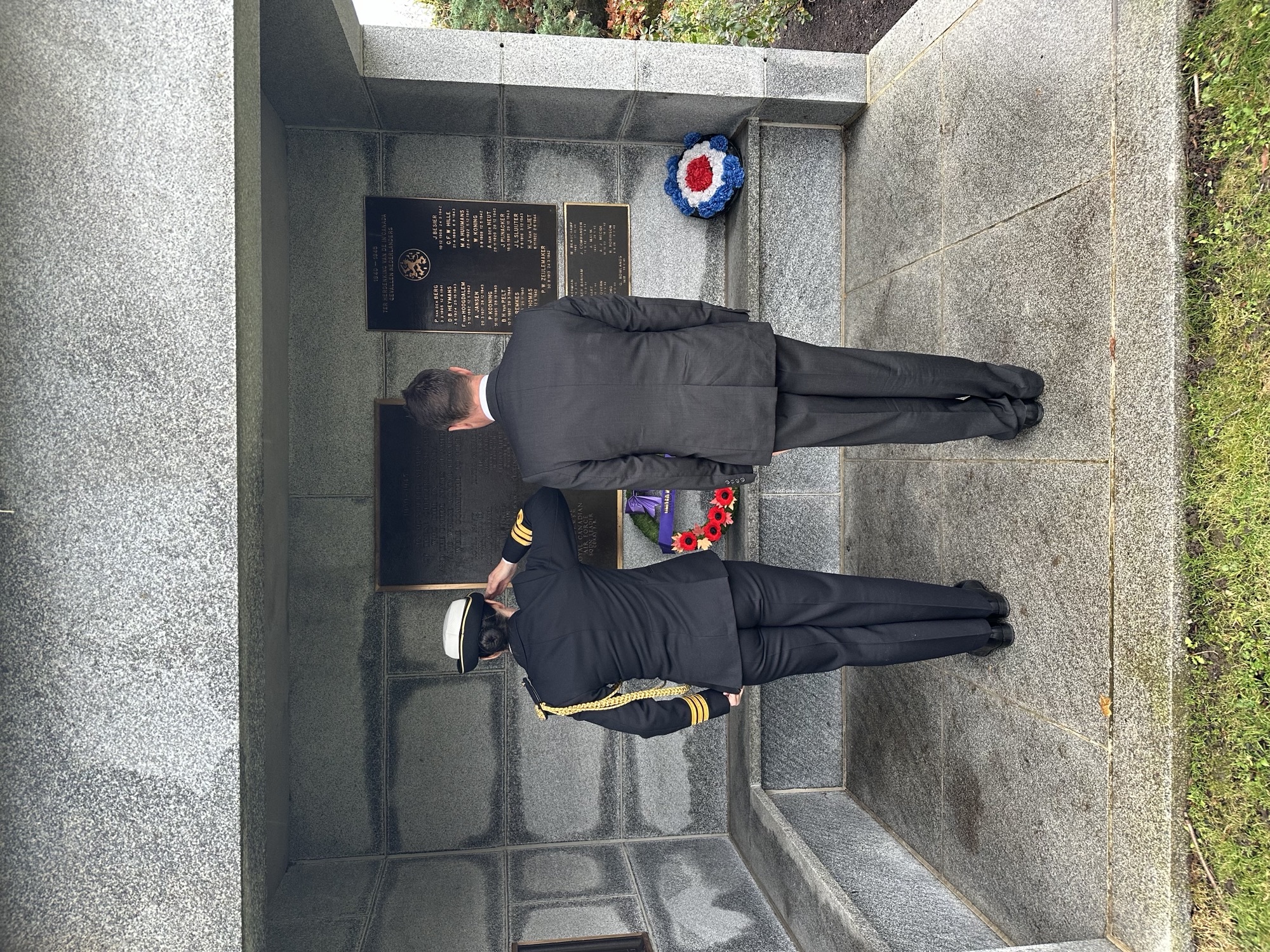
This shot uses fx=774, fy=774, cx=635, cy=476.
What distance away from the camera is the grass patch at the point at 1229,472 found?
2346mm

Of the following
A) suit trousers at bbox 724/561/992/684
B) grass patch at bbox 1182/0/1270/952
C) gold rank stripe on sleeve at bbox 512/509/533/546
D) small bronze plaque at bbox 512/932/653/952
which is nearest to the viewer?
grass patch at bbox 1182/0/1270/952

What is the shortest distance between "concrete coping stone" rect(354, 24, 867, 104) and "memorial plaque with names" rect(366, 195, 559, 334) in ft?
2.31

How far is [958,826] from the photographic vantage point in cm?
358

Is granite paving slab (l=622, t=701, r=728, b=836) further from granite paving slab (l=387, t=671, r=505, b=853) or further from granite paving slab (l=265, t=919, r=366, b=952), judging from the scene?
granite paving slab (l=265, t=919, r=366, b=952)

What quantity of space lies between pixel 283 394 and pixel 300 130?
5.04 ft

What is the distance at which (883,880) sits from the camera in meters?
3.68

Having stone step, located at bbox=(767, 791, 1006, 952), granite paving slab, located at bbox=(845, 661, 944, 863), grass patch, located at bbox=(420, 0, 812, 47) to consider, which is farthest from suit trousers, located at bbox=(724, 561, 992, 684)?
grass patch, located at bbox=(420, 0, 812, 47)

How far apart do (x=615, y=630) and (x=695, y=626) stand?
33 cm

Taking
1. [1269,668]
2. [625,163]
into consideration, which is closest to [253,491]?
[625,163]

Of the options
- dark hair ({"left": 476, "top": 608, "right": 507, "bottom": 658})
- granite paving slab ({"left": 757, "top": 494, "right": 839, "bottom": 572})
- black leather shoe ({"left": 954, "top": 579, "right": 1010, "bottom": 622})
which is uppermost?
granite paving slab ({"left": 757, "top": 494, "right": 839, "bottom": 572})

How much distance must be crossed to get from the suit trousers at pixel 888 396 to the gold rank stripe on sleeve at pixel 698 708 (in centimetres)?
113

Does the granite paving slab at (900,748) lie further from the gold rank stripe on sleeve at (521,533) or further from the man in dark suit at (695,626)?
the gold rank stripe on sleeve at (521,533)

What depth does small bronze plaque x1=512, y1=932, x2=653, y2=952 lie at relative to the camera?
3.77m

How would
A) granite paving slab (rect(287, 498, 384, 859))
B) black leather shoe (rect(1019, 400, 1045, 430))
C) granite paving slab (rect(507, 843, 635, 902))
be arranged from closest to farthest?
black leather shoe (rect(1019, 400, 1045, 430)), granite paving slab (rect(507, 843, 635, 902)), granite paving slab (rect(287, 498, 384, 859))
